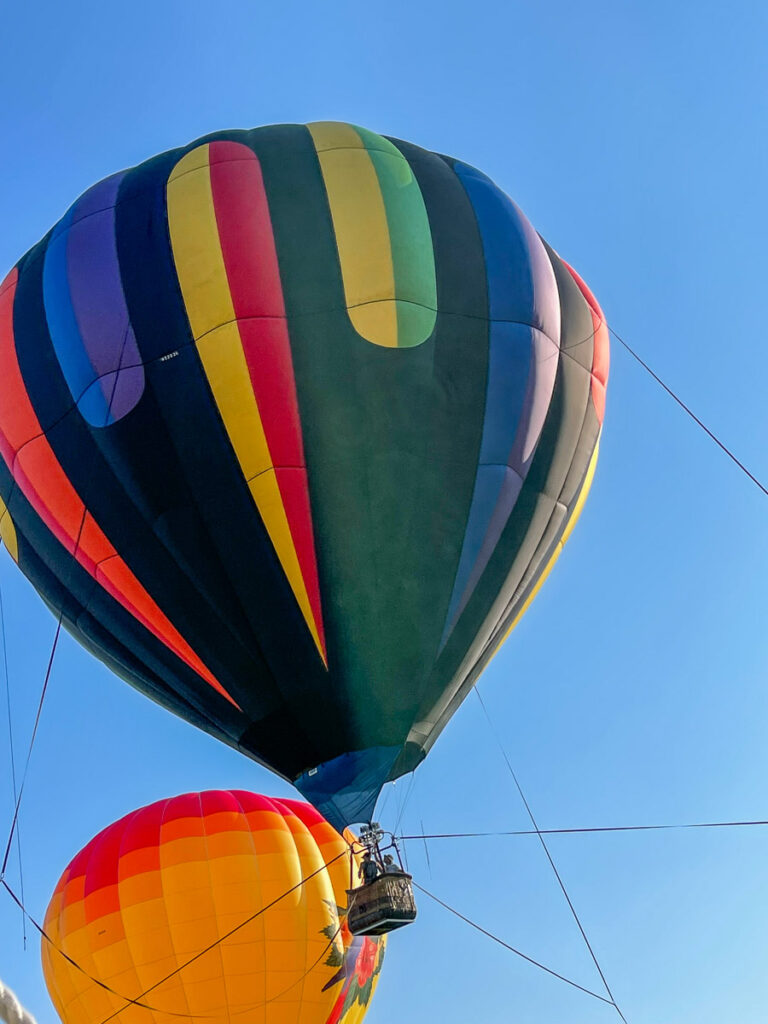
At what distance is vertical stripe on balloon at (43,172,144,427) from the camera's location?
8.66 metres

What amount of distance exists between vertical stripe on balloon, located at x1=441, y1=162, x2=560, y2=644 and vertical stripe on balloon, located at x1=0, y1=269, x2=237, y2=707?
2145 mm

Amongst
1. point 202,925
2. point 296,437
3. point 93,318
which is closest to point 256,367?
point 296,437

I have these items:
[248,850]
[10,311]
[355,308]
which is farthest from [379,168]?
[248,850]

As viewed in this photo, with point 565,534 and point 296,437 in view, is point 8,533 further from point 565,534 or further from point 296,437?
point 565,534

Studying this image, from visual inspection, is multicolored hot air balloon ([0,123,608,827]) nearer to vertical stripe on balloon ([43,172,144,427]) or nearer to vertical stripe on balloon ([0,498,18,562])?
vertical stripe on balloon ([43,172,144,427])

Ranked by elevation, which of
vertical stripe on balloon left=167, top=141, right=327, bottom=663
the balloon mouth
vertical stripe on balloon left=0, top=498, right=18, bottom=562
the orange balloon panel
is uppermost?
vertical stripe on balloon left=167, top=141, right=327, bottom=663

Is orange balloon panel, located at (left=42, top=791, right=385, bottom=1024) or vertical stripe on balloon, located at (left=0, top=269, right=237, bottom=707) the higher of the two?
vertical stripe on balloon, located at (left=0, top=269, right=237, bottom=707)

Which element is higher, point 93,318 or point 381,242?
point 381,242

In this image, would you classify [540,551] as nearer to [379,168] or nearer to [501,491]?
[501,491]

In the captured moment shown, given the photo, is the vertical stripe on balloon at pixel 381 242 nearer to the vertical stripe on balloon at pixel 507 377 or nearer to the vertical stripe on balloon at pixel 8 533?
the vertical stripe on balloon at pixel 507 377

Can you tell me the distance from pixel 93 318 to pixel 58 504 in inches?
56.7

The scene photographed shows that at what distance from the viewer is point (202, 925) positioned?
477 inches

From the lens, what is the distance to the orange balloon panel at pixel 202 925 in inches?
473

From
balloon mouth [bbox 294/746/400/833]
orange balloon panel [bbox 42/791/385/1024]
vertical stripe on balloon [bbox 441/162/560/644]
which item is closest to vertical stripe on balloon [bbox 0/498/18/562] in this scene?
balloon mouth [bbox 294/746/400/833]
